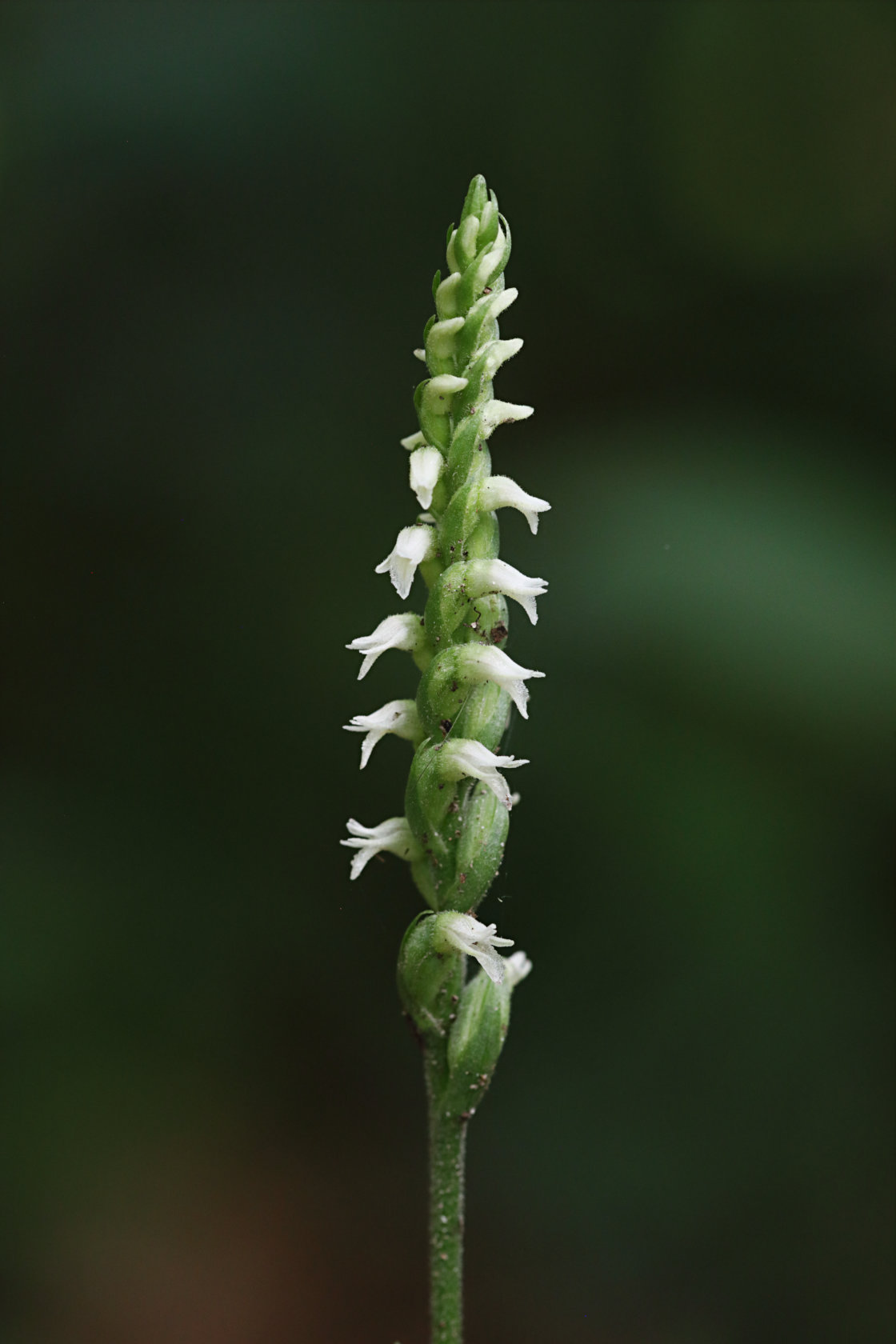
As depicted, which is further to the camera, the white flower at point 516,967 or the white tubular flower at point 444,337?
the white flower at point 516,967

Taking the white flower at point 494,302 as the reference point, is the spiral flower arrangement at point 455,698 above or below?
below

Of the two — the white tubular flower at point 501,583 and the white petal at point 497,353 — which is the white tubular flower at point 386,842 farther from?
the white petal at point 497,353

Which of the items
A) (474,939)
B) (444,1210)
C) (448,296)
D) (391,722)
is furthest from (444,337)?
(444,1210)

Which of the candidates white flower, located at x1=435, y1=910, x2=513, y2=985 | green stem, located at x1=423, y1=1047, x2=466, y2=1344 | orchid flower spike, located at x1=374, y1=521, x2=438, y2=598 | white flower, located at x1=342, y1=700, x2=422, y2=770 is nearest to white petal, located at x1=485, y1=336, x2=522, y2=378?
orchid flower spike, located at x1=374, y1=521, x2=438, y2=598

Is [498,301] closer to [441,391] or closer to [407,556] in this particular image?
[441,391]

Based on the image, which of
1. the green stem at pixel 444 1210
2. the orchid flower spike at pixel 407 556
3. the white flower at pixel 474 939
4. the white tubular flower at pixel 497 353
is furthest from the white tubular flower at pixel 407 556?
the green stem at pixel 444 1210

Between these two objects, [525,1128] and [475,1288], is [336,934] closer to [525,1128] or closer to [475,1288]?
[525,1128]

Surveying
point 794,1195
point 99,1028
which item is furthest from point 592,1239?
point 99,1028
